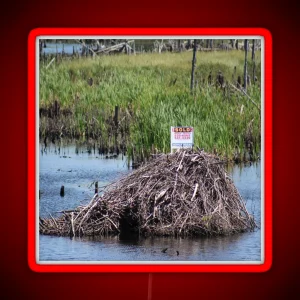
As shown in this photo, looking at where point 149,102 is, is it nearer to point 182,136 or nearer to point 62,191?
Result: point 182,136

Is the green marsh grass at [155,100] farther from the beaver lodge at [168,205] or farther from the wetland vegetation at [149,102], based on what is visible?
the beaver lodge at [168,205]

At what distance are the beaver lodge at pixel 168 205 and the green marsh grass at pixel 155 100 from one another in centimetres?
11

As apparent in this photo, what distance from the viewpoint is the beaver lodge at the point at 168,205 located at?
267 inches

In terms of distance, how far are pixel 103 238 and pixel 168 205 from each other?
1.26 feet

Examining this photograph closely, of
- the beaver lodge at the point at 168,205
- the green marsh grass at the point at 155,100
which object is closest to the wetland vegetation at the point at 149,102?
the green marsh grass at the point at 155,100

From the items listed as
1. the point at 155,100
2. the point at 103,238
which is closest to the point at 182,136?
the point at 155,100

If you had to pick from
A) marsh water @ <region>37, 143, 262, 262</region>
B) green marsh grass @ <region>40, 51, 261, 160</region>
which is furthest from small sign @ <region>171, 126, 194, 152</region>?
marsh water @ <region>37, 143, 262, 262</region>

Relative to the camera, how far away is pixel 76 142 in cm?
686

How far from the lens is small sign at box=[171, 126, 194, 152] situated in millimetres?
6777

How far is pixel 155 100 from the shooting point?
22.6ft
